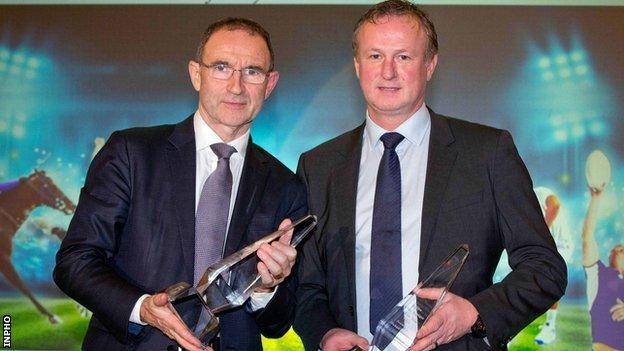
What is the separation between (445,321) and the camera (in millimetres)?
2250

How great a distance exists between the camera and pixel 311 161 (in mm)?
2975

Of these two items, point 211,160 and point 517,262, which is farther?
point 211,160

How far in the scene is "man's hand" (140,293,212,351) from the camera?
2207mm

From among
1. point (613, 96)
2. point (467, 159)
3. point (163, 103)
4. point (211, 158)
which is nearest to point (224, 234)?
point (211, 158)

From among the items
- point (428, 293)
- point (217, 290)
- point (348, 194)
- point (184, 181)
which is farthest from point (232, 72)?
point (428, 293)

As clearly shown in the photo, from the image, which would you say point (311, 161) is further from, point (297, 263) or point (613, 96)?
point (613, 96)

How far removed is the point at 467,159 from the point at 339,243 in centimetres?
51

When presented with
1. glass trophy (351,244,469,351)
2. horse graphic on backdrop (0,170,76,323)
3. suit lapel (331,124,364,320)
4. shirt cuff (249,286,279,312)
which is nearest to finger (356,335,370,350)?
glass trophy (351,244,469,351)

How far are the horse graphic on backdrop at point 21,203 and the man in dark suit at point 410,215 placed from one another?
2674mm

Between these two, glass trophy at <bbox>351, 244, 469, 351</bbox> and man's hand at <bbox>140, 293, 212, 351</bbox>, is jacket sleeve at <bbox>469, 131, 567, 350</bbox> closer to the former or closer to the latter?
glass trophy at <bbox>351, 244, 469, 351</bbox>

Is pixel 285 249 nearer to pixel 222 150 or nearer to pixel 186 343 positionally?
pixel 186 343

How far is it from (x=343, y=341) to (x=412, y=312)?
1.00 ft

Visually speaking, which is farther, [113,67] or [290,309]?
[113,67]

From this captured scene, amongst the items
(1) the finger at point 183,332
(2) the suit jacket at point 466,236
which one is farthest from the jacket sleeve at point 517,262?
(1) the finger at point 183,332
